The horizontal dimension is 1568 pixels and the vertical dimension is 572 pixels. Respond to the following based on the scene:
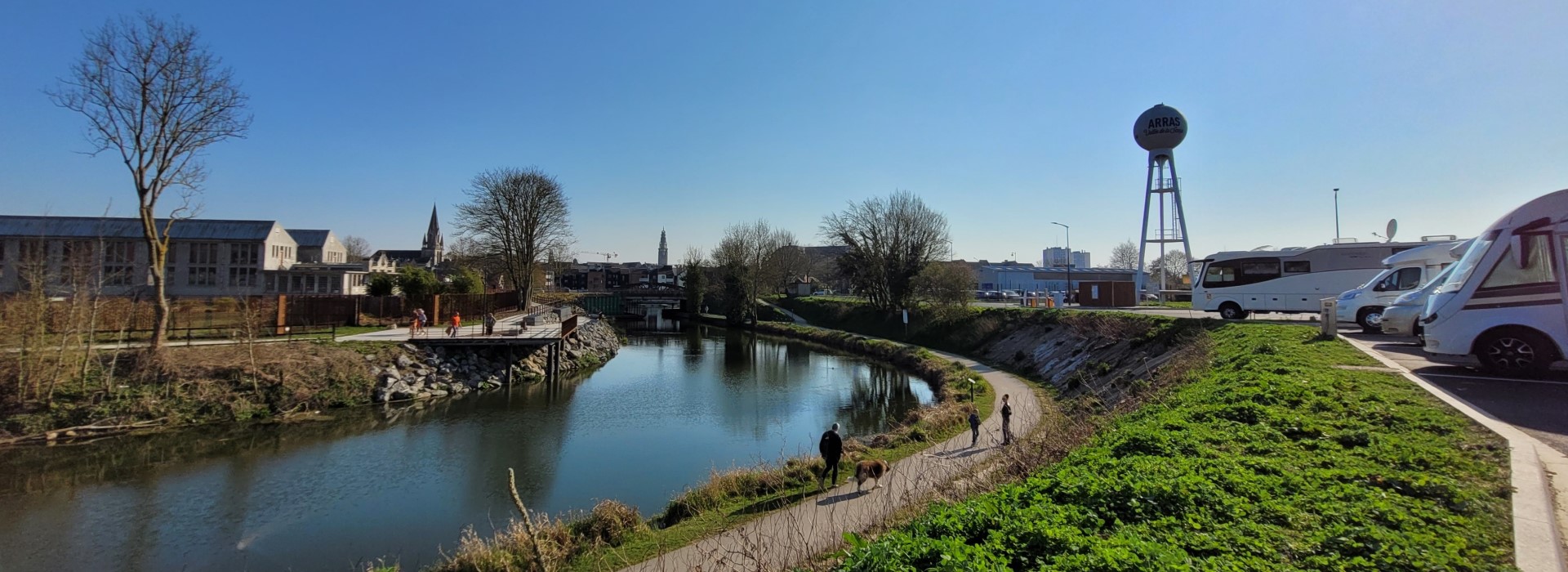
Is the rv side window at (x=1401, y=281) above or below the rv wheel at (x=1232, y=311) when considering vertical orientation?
above

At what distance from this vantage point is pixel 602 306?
80.6 meters

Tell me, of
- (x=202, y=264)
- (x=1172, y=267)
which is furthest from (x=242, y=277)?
(x=1172, y=267)

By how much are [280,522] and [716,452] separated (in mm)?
9590

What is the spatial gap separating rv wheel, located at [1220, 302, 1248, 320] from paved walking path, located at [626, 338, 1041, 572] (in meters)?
13.5

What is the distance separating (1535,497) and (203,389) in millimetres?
27682

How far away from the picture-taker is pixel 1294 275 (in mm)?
22938

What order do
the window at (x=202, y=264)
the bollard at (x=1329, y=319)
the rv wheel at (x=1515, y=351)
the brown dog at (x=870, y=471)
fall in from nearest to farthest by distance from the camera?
the rv wheel at (x=1515, y=351) < the brown dog at (x=870, y=471) < the bollard at (x=1329, y=319) < the window at (x=202, y=264)

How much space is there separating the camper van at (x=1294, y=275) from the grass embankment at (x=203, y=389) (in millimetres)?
33038

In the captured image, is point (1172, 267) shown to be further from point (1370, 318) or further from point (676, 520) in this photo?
point (676, 520)

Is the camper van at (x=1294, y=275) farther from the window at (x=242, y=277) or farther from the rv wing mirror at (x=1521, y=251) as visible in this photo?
the window at (x=242, y=277)

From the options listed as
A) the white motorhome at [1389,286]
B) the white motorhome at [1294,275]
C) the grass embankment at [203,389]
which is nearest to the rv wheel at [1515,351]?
the white motorhome at [1389,286]

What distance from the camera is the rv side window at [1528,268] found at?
8961 millimetres

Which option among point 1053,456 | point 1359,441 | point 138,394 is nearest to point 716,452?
point 1053,456

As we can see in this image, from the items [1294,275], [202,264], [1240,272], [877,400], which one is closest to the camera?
[1294,275]
